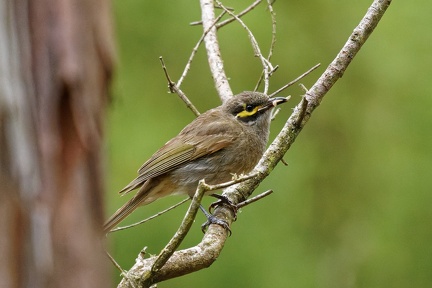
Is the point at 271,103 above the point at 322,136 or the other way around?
above

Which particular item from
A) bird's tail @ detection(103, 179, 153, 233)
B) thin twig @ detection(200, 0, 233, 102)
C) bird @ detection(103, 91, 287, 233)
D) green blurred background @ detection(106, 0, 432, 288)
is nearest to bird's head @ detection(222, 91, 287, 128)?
bird @ detection(103, 91, 287, 233)

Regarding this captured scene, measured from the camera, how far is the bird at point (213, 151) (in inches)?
337

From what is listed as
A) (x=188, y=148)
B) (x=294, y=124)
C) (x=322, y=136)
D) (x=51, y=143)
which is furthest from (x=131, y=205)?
(x=322, y=136)

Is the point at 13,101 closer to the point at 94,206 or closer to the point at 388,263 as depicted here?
the point at 94,206

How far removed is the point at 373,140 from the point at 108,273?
11657 mm

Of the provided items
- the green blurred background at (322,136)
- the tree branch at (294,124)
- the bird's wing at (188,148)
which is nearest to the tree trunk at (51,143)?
the tree branch at (294,124)

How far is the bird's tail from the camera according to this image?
26.3 feet

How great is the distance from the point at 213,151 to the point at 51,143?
5989 millimetres

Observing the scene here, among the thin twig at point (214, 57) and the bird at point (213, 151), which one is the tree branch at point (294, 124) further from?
the thin twig at point (214, 57)

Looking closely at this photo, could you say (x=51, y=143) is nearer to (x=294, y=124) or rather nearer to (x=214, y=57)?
(x=294, y=124)

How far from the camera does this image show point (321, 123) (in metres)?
14.4

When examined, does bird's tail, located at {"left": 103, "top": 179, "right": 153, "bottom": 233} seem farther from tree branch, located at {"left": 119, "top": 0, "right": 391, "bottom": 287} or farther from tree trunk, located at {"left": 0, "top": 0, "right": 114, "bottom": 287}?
tree trunk, located at {"left": 0, "top": 0, "right": 114, "bottom": 287}

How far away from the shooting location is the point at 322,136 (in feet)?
47.0

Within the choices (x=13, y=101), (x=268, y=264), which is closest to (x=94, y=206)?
(x=13, y=101)
